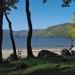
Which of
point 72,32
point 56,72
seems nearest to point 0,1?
point 56,72

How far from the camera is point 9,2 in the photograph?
110 ft

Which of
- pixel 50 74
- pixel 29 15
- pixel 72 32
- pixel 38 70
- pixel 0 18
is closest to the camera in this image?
pixel 50 74

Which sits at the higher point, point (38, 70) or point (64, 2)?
point (64, 2)

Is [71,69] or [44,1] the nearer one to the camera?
[71,69]

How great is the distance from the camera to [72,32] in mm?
68125

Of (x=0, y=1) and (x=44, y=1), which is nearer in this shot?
(x=0, y=1)

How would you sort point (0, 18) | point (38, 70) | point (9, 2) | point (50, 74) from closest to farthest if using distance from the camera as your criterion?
point (50, 74) → point (38, 70) → point (0, 18) → point (9, 2)

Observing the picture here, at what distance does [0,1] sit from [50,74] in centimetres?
1134

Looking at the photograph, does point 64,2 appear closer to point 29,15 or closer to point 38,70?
point 29,15

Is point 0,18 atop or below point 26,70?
atop

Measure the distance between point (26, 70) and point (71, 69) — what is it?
258cm

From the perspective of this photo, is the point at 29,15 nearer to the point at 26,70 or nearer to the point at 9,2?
the point at 9,2

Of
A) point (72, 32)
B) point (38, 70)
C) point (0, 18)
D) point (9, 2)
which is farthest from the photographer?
point (72, 32)

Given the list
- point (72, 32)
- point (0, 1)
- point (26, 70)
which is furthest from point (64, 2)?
point (72, 32)
